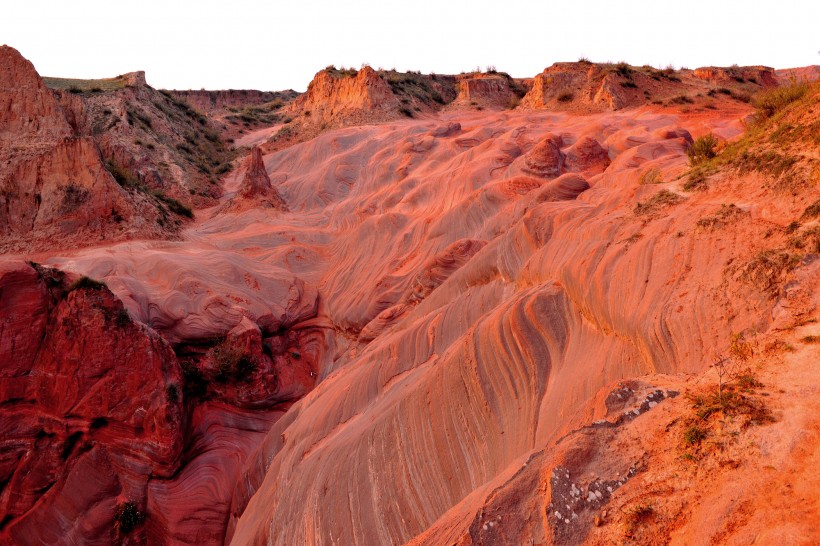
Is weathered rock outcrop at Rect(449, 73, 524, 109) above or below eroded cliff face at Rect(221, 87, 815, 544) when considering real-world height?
above

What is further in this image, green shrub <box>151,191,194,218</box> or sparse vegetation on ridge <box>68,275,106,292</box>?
green shrub <box>151,191,194,218</box>

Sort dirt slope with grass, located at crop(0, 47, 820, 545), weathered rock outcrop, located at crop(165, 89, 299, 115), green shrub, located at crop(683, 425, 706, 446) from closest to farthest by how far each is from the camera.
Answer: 1. green shrub, located at crop(683, 425, 706, 446)
2. dirt slope with grass, located at crop(0, 47, 820, 545)
3. weathered rock outcrop, located at crop(165, 89, 299, 115)

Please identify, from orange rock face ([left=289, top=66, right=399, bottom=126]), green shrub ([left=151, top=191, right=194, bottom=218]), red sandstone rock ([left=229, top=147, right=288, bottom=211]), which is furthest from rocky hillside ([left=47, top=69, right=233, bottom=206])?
orange rock face ([left=289, top=66, right=399, bottom=126])

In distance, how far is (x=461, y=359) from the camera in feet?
22.7

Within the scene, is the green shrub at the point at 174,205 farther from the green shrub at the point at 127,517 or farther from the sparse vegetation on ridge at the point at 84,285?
the green shrub at the point at 127,517

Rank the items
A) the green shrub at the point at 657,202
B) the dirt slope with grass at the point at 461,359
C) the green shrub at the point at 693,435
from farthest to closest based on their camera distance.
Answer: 1. the green shrub at the point at 657,202
2. the dirt slope with grass at the point at 461,359
3. the green shrub at the point at 693,435

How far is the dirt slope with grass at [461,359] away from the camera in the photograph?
329 centimetres

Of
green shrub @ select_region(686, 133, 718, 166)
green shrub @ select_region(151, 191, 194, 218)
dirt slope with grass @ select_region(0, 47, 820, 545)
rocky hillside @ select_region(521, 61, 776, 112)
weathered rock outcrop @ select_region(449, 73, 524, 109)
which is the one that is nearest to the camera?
dirt slope with grass @ select_region(0, 47, 820, 545)

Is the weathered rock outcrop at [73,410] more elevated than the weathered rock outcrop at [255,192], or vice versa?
the weathered rock outcrop at [255,192]

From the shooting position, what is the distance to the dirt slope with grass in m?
3.29

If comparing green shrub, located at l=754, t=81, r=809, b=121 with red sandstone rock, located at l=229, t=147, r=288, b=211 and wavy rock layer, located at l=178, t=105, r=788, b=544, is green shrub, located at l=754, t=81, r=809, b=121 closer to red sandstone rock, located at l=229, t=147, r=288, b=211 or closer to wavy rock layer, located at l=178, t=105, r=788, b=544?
wavy rock layer, located at l=178, t=105, r=788, b=544

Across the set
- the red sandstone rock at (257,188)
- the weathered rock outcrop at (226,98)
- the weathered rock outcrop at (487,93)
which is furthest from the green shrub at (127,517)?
the weathered rock outcrop at (226,98)

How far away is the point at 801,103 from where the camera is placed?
7.41 meters

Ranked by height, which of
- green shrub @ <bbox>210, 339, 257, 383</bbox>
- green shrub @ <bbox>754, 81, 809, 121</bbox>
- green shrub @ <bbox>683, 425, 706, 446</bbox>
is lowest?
green shrub @ <bbox>210, 339, 257, 383</bbox>
